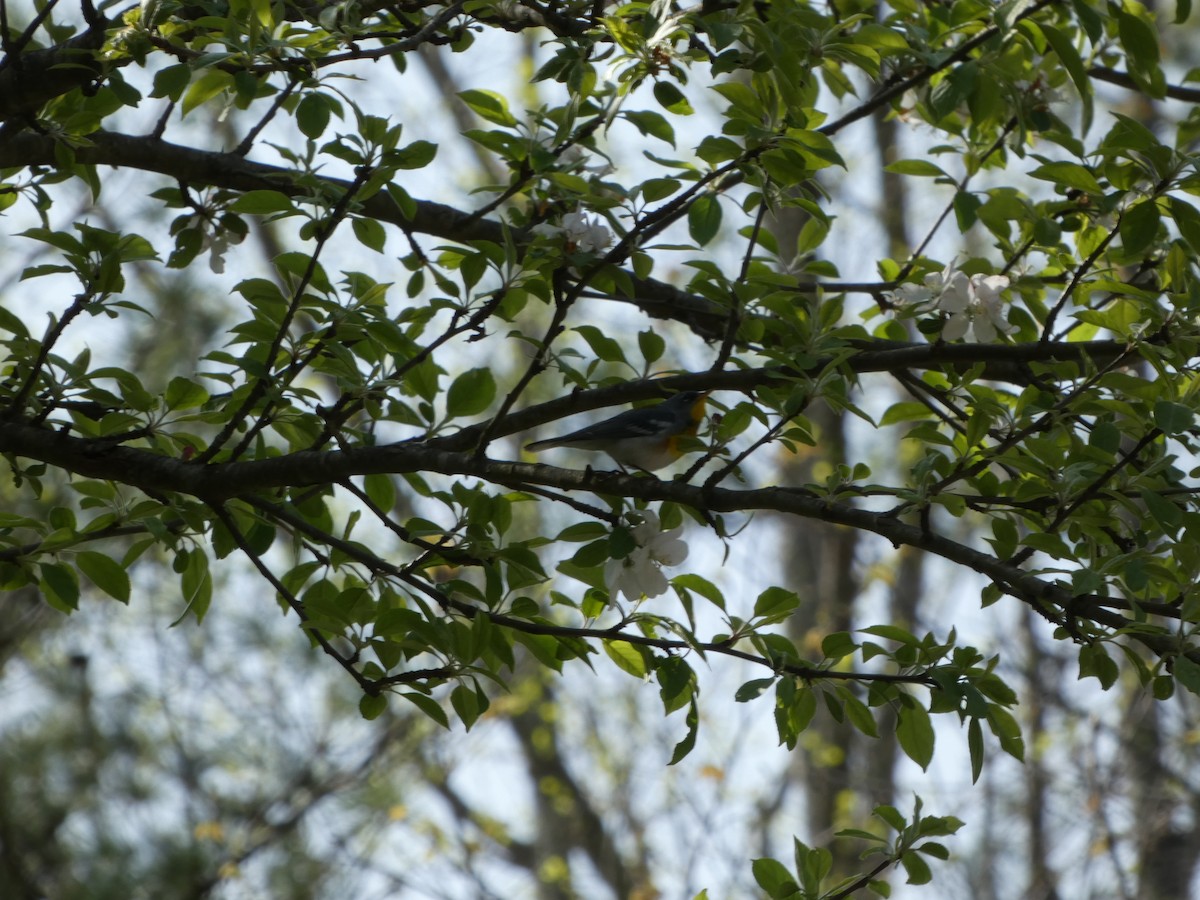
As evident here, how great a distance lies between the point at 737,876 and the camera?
7945 millimetres

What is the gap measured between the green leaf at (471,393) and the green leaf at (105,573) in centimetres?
84

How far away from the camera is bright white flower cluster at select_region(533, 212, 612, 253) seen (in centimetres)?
277

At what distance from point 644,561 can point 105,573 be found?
1241mm

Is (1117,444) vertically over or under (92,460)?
over

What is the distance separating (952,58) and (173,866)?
650cm

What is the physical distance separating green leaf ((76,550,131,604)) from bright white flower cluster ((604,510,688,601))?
3.69 ft

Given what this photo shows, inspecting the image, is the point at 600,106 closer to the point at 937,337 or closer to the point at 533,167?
the point at 533,167

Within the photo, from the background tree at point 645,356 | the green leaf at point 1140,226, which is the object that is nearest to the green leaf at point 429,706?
the background tree at point 645,356

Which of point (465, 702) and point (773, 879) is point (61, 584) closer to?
point (465, 702)

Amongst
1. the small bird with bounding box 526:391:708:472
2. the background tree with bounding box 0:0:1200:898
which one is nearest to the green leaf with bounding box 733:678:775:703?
the background tree with bounding box 0:0:1200:898

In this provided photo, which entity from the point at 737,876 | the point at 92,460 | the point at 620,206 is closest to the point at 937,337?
the point at 620,206

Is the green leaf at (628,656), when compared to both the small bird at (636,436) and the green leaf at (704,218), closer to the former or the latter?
the green leaf at (704,218)

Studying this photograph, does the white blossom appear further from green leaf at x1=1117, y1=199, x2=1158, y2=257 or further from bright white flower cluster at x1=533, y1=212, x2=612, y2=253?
bright white flower cluster at x1=533, y1=212, x2=612, y2=253

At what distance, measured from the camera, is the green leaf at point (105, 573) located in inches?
113
